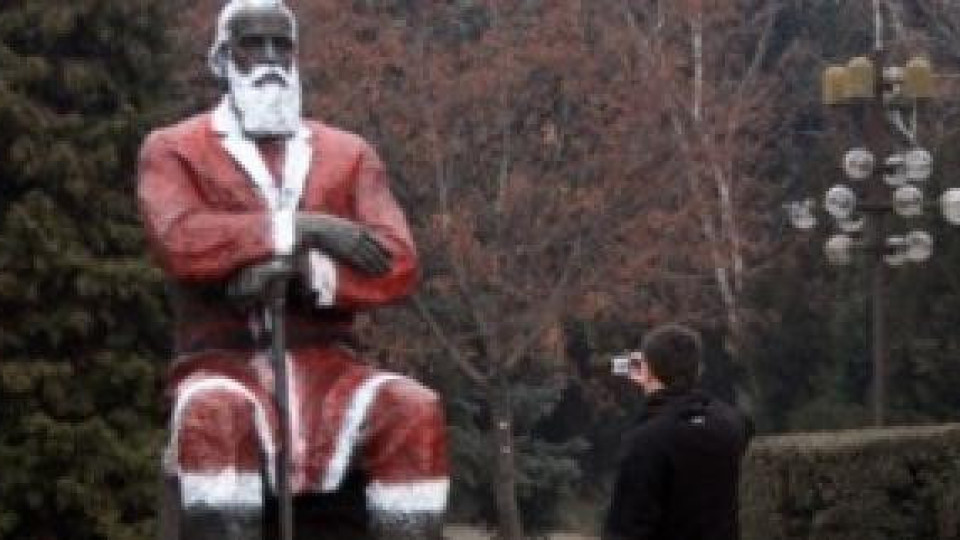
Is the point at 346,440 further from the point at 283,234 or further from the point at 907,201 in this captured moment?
the point at 907,201

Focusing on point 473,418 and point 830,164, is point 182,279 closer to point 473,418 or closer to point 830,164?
point 473,418

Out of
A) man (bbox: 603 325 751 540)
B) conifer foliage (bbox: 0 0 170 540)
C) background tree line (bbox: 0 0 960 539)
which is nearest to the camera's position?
man (bbox: 603 325 751 540)

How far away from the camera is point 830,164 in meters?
31.0

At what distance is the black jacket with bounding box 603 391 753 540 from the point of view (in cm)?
643

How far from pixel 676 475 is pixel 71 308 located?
8.90 meters

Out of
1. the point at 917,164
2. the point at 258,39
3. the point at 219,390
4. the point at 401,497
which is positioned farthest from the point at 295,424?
the point at 917,164

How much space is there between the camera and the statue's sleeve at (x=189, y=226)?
6.21 meters

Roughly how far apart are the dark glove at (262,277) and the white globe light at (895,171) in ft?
44.3

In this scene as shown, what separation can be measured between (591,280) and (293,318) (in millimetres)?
16312

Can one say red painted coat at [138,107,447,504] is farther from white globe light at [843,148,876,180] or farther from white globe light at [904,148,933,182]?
white globe light at [904,148,933,182]

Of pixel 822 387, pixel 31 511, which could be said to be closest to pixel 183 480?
pixel 31 511

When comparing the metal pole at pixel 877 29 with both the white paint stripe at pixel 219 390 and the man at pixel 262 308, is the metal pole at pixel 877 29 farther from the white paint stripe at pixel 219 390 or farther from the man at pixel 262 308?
the white paint stripe at pixel 219 390

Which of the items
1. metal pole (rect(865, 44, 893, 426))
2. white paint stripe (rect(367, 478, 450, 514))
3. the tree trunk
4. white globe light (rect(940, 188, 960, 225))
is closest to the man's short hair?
white paint stripe (rect(367, 478, 450, 514))

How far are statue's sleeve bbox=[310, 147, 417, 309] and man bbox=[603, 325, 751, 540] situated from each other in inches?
31.5
